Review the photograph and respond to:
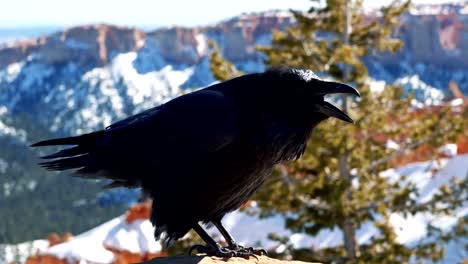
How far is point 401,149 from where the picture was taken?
13.6 m

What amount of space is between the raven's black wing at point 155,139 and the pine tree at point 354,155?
25.2ft

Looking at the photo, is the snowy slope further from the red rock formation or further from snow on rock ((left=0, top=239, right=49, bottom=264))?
snow on rock ((left=0, top=239, right=49, bottom=264))

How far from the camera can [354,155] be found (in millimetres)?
13133

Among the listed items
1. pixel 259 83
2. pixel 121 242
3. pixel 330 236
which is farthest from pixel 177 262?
pixel 121 242

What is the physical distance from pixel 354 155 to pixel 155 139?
9.24 meters

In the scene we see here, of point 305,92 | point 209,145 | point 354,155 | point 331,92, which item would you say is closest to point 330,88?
point 331,92

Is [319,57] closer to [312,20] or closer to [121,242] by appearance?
[312,20]

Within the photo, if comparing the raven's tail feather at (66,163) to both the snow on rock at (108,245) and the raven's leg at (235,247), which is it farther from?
the snow on rock at (108,245)

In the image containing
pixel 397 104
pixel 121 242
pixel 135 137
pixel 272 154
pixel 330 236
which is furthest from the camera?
pixel 121 242

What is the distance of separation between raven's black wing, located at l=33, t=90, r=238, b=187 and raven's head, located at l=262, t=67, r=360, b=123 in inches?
13.5

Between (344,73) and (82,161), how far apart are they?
9598 millimetres

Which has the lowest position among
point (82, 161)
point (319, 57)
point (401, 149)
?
Result: point (401, 149)

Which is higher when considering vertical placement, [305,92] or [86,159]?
[305,92]

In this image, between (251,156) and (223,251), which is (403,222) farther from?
(251,156)
